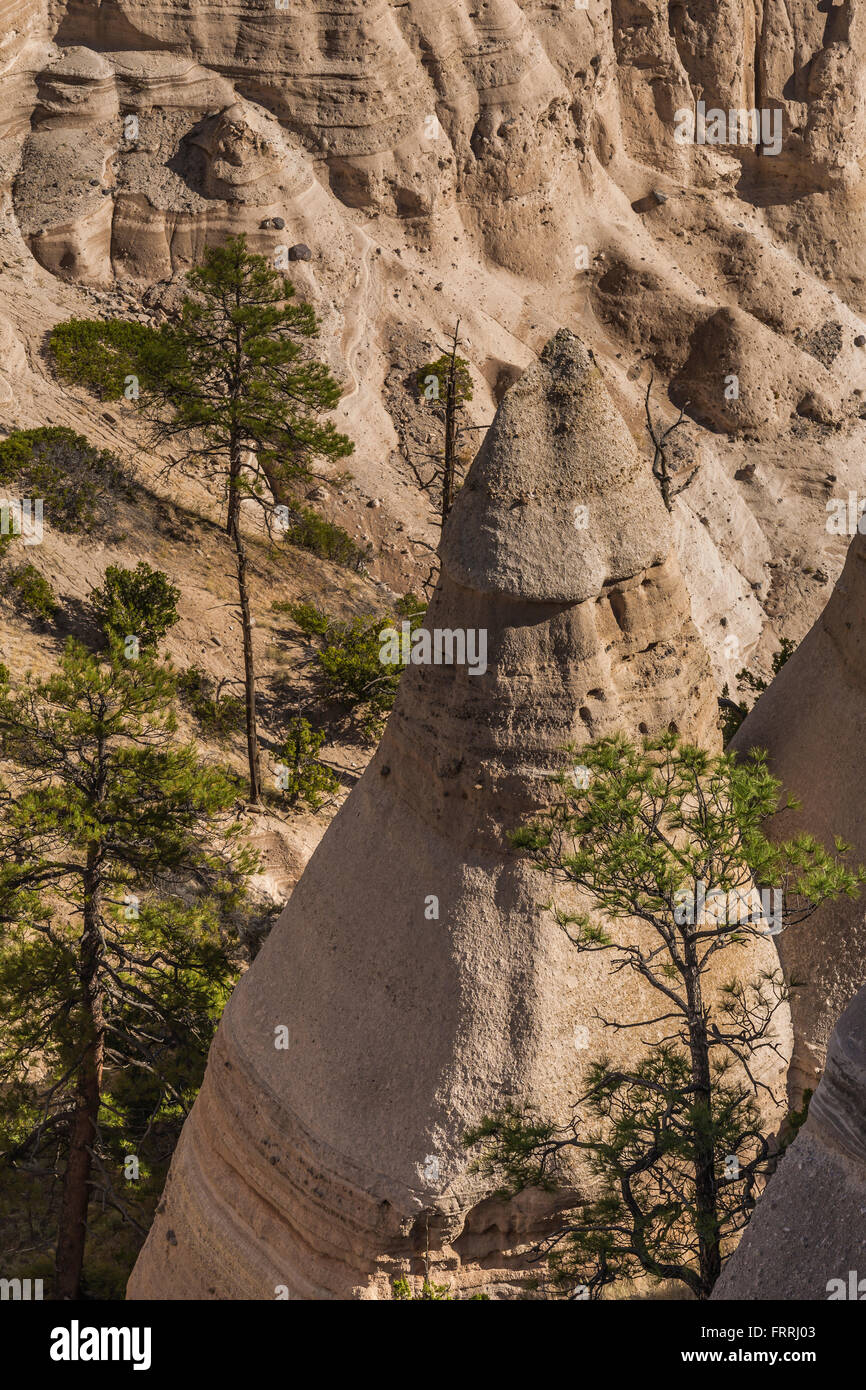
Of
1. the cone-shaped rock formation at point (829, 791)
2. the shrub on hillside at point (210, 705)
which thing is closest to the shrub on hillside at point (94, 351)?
the shrub on hillside at point (210, 705)

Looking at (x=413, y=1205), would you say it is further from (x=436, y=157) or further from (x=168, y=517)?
(x=436, y=157)

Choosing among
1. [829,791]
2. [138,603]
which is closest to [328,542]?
[138,603]

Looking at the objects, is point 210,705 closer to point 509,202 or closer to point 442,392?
point 442,392

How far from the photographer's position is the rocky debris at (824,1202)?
7.23 m

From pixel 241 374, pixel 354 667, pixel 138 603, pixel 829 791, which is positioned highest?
pixel 241 374

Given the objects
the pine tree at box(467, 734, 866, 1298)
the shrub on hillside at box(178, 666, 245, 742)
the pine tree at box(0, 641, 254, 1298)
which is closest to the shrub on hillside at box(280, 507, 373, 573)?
the shrub on hillside at box(178, 666, 245, 742)

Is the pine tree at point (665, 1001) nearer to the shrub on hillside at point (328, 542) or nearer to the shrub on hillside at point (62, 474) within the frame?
the shrub on hillside at point (62, 474)

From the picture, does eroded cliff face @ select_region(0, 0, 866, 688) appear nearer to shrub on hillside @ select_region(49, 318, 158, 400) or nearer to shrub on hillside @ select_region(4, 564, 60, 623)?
shrub on hillside @ select_region(49, 318, 158, 400)

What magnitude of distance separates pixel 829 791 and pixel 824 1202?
203 inches

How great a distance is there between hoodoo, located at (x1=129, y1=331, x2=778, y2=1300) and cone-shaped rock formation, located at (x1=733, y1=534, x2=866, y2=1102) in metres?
0.57

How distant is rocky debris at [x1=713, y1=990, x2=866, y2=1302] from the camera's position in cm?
723

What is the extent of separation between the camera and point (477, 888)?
11383 mm

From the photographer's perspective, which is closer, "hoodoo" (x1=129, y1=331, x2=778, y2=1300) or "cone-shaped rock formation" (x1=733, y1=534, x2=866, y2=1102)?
"hoodoo" (x1=129, y1=331, x2=778, y2=1300)

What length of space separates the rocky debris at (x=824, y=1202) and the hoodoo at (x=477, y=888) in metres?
3.73
